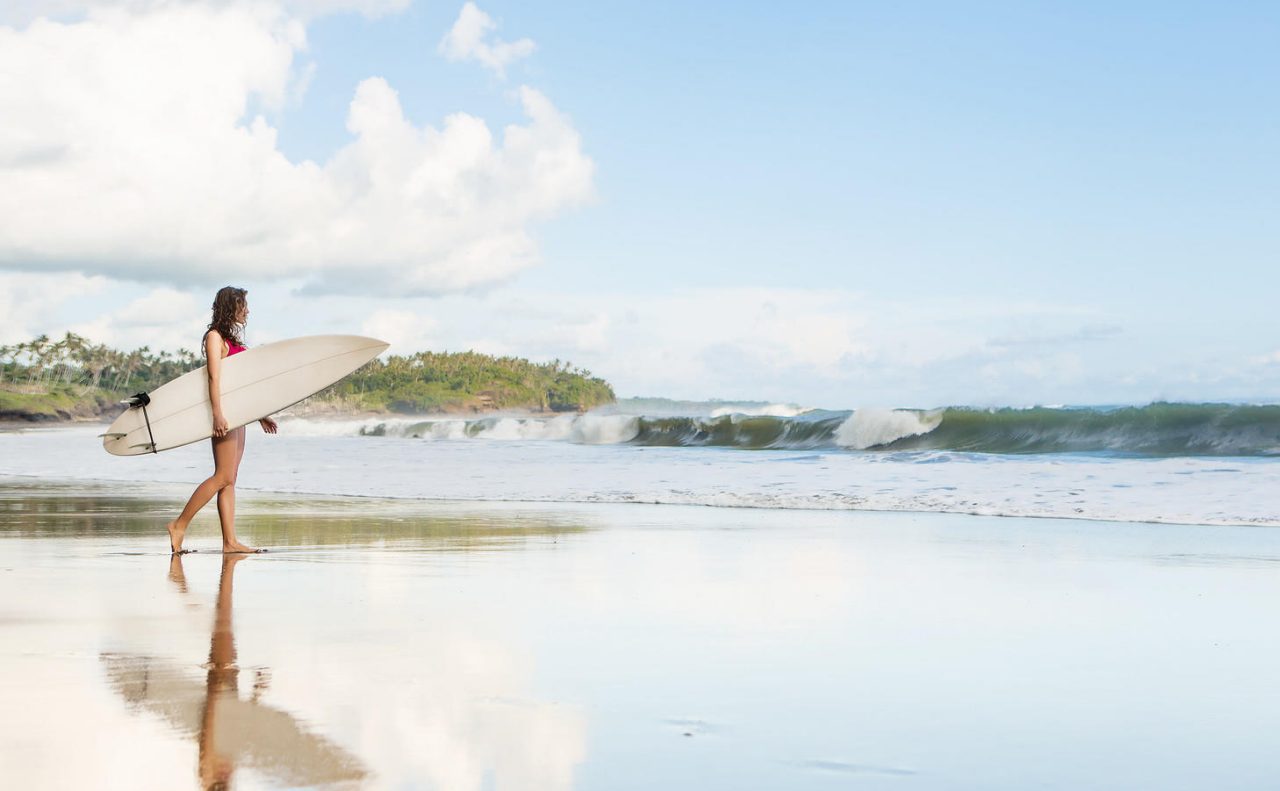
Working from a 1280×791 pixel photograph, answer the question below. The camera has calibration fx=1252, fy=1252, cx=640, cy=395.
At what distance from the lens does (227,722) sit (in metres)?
3.08

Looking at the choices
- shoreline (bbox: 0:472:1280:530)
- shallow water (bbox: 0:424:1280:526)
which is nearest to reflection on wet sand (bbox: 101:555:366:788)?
shoreline (bbox: 0:472:1280:530)

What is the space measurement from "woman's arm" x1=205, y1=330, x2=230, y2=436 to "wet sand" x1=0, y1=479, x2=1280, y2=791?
802 millimetres

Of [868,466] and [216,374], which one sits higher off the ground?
[216,374]

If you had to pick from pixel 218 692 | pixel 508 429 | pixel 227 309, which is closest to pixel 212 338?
pixel 227 309

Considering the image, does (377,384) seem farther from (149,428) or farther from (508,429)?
(149,428)

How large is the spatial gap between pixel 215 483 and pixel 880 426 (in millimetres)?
21492

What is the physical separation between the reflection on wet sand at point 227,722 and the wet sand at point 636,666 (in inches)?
0.5

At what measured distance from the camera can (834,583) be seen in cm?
588

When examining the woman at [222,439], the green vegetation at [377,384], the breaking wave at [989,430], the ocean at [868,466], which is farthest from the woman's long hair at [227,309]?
the green vegetation at [377,384]

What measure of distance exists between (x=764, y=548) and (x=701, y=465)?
994 cm

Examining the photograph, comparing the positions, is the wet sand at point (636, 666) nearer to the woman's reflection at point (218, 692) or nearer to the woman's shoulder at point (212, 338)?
the woman's reflection at point (218, 692)

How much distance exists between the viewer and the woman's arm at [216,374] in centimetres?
718

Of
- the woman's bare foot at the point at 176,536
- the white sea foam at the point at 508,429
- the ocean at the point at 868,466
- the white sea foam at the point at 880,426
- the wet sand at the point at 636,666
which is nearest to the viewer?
the wet sand at the point at 636,666

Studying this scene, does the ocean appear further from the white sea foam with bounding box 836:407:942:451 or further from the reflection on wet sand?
the reflection on wet sand
